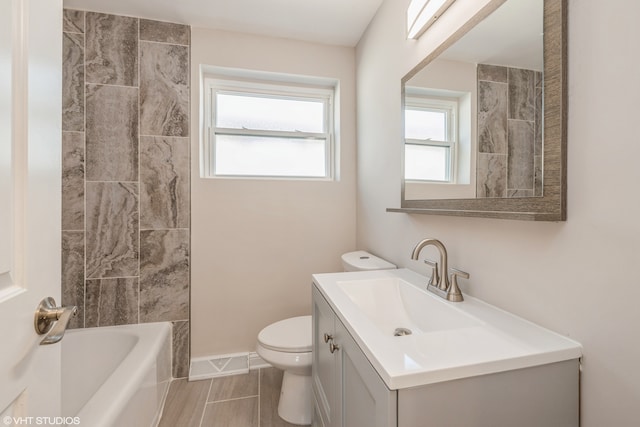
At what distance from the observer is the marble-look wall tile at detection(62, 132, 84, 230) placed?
5.57 ft

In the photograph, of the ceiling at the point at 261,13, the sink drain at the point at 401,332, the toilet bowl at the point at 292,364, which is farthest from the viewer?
the ceiling at the point at 261,13

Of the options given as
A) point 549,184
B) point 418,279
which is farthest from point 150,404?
point 549,184

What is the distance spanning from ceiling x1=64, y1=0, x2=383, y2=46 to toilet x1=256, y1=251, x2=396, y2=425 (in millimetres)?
1579

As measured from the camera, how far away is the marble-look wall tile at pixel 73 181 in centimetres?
170

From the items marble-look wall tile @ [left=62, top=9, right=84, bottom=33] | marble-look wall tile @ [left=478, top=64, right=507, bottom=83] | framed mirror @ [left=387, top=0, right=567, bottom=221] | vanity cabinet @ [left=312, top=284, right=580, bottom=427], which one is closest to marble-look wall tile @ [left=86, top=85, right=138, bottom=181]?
marble-look wall tile @ [left=62, top=9, right=84, bottom=33]

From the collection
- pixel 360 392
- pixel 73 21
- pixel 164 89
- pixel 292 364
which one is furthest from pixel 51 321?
pixel 73 21

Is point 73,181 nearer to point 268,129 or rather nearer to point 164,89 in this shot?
point 164,89

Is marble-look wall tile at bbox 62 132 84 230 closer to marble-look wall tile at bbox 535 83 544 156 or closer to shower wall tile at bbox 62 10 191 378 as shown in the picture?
shower wall tile at bbox 62 10 191 378

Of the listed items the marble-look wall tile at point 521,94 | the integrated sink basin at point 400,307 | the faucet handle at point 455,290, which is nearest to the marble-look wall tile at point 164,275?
the integrated sink basin at point 400,307

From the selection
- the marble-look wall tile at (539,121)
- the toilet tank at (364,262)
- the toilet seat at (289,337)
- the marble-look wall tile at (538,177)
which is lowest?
the toilet seat at (289,337)

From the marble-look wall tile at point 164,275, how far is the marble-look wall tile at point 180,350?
0.07m

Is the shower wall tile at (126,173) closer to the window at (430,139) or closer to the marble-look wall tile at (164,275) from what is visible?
the marble-look wall tile at (164,275)

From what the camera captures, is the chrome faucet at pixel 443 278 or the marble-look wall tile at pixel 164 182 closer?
the chrome faucet at pixel 443 278

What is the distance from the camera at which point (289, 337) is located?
58.9 inches
